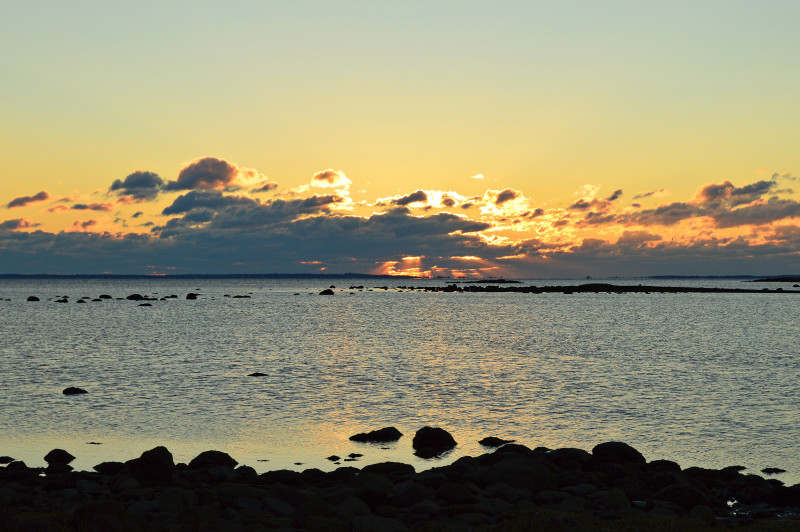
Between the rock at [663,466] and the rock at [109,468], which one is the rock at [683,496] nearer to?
the rock at [663,466]

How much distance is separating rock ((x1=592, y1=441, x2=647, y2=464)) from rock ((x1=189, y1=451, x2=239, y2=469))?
36.2 feet

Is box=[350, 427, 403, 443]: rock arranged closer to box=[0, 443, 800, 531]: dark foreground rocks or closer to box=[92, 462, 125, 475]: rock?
box=[0, 443, 800, 531]: dark foreground rocks

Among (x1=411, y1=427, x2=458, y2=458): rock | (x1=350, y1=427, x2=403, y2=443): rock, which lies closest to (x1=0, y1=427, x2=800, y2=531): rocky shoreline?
(x1=411, y1=427, x2=458, y2=458): rock

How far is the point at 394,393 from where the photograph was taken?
3562cm

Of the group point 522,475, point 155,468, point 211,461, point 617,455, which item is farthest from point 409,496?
point 617,455

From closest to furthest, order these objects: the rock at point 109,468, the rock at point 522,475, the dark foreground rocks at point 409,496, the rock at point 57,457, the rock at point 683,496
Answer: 1. the dark foreground rocks at point 409,496
2. the rock at point 683,496
3. the rock at point 522,475
4. the rock at point 109,468
5. the rock at point 57,457

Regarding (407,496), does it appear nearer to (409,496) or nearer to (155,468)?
(409,496)

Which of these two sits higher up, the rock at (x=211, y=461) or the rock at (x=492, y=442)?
the rock at (x=211, y=461)

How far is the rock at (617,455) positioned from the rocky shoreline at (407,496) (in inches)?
1.2

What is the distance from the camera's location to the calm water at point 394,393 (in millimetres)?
24969

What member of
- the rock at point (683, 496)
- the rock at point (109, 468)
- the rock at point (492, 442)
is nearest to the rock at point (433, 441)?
the rock at point (492, 442)

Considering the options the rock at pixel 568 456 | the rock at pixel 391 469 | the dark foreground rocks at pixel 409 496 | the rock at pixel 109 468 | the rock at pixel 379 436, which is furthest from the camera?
the rock at pixel 379 436

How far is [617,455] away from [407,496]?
7.87 m

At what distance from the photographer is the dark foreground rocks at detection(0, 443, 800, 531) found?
1413cm
